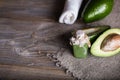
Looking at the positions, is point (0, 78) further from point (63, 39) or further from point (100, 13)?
point (100, 13)

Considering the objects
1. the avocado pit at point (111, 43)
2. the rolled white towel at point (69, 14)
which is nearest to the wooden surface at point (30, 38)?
the rolled white towel at point (69, 14)

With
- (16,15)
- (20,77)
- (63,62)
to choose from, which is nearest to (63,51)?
(63,62)

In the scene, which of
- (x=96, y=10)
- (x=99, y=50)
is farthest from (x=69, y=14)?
(x=99, y=50)

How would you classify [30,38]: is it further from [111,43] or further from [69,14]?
[111,43]

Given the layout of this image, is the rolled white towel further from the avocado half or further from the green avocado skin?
the avocado half

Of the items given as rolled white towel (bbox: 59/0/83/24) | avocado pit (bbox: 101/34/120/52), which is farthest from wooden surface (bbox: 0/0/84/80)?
avocado pit (bbox: 101/34/120/52)

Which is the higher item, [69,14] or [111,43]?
[69,14]

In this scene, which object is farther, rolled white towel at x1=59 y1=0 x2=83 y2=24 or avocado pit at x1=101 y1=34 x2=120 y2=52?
rolled white towel at x1=59 y1=0 x2=83 y2=24
